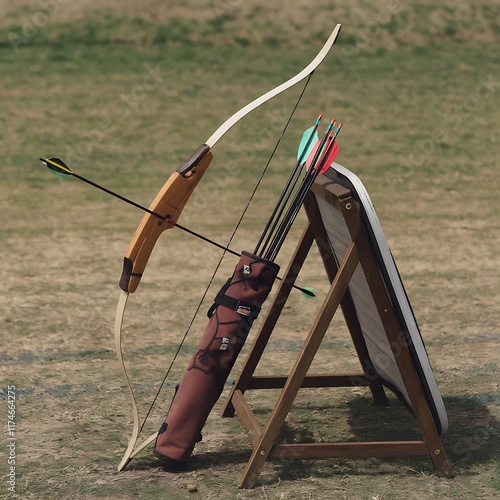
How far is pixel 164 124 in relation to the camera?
40.1 ft

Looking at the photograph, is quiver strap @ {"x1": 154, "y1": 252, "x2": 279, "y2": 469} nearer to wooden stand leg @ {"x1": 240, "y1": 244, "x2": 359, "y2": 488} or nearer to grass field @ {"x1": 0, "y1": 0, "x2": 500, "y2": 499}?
grass field @ {"x1": 0, "y1": 0, "x2": 500, "y2": 499}

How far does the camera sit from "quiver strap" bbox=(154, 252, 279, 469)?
4.65 metres

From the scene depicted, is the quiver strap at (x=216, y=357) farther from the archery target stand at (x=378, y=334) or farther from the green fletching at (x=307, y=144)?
the green fletching at (x=307, y=144)

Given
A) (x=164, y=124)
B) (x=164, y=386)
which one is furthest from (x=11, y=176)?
(x=164, y=386)

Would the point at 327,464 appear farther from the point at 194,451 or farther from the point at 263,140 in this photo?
the point at 263,140

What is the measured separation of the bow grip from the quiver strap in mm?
383

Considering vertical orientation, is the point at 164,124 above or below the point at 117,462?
below

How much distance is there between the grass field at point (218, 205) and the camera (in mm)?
4918

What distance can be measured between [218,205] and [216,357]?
16.5 feet

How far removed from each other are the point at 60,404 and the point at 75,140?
6.48m

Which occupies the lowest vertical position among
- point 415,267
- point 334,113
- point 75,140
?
point 75,140

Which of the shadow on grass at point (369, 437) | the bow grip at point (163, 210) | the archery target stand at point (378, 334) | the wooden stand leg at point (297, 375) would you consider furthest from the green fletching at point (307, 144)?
the shadow on grass at point (369, 437)

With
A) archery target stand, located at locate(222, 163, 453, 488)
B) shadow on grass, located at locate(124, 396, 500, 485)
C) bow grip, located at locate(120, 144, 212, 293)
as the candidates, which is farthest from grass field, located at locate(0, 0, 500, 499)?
bow grip, located at locate(120, 144, 212, 293)

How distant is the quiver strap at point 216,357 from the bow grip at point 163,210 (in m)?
0.38
